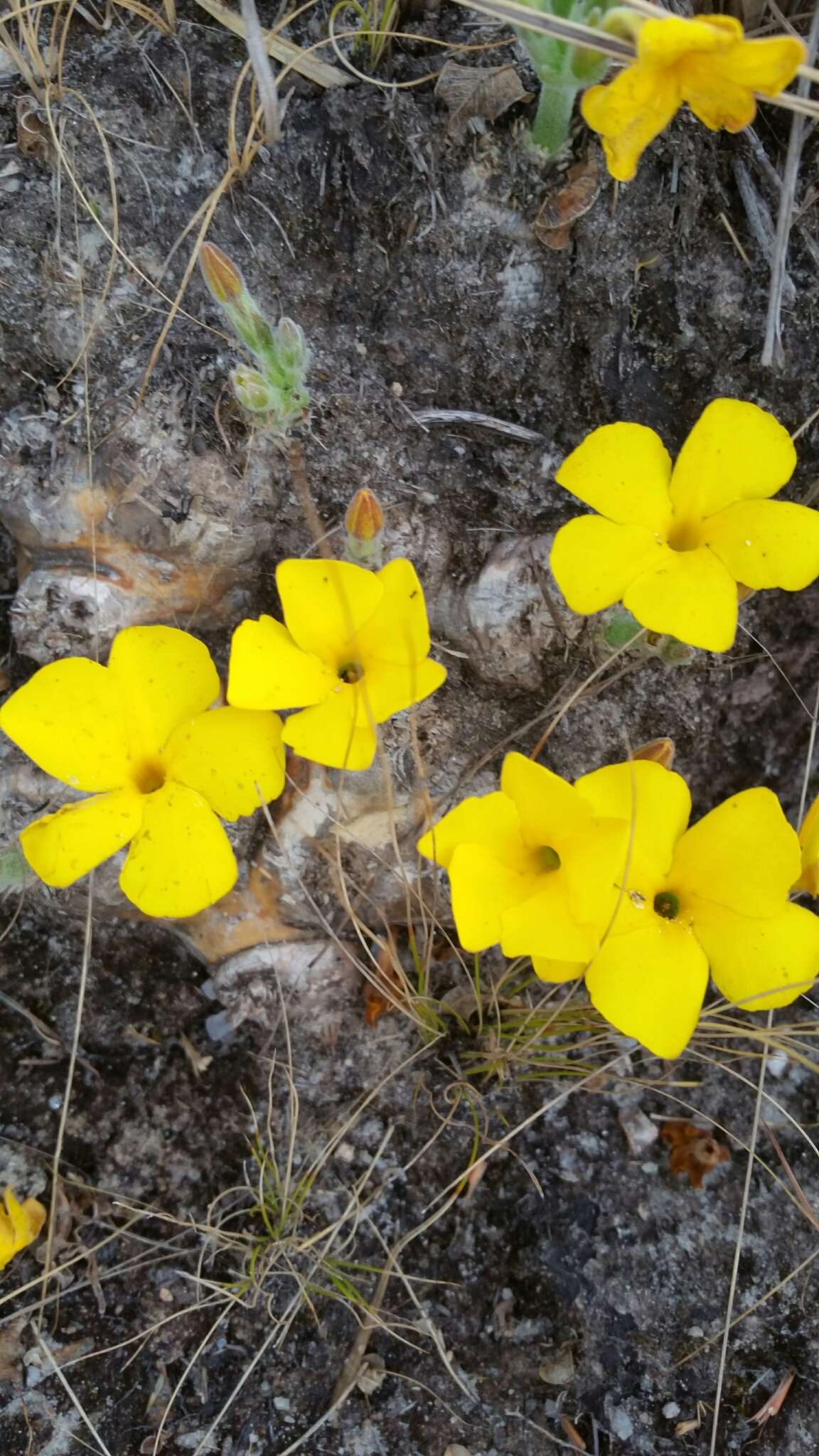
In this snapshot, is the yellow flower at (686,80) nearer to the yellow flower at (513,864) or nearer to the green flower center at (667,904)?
the yellow flower at (513,864)

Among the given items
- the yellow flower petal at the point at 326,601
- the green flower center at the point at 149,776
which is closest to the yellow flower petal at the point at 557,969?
the yellow flower petal at the point at 326,601

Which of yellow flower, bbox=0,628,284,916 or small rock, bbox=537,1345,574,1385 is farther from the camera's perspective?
small rock, bbox=537,1345,574,1385

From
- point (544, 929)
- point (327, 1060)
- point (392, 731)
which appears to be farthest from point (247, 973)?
point (544, 929)

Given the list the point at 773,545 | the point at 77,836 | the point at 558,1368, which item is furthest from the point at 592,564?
the point at 558,1368

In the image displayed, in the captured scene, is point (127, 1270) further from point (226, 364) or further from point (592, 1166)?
point (226, 364)

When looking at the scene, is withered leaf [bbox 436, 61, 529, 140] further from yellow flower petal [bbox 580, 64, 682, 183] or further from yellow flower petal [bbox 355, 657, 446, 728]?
yellow flower petal [bbox 355, 657, 446, 728]

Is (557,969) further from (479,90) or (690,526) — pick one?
(479,90)

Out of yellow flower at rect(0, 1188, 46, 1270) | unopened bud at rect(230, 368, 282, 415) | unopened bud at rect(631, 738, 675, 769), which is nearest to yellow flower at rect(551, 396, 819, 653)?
unopened bud at rect(631, 738, 675, 769)
